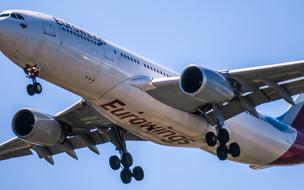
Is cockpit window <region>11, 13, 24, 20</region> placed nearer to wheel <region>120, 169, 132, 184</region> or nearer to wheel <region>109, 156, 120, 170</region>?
wheel <region>109, 156, 120, 170</region>

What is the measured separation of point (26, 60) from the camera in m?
29.3

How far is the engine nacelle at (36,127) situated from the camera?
114ft

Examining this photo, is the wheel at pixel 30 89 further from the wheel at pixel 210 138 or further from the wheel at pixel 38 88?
the wheel at pixel 210 138

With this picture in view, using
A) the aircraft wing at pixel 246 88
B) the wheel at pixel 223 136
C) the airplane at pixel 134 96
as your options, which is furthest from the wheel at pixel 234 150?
the aircraft wing at pixel 246 88

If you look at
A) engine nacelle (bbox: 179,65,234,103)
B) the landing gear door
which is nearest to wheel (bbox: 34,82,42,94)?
the landing gear door

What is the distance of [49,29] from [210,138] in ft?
26.7

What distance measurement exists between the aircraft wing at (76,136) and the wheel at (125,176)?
1.28 m

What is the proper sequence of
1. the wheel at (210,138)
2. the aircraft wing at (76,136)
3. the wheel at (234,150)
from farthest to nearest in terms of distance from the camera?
the aircraft wing at (76,136) → the wheel at (234,150) → the wheel at (210,138)

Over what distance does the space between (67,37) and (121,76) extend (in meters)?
2.67

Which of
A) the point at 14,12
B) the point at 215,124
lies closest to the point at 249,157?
the point at 215,124

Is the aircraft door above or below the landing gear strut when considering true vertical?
above

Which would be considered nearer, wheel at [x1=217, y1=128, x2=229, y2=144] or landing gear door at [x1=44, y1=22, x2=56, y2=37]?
landing gear door at [x1=44, y1=22, x2=56, y2=37]

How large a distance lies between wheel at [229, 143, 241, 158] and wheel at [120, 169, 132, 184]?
188 inches

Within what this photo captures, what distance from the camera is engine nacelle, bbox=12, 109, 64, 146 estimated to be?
34.9 meters
